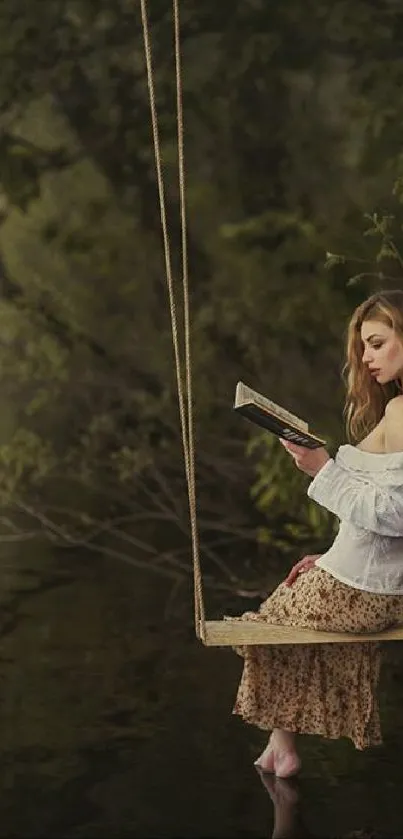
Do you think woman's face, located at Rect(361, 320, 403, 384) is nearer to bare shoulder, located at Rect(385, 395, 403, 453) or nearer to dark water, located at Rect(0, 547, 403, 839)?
bare shoulder, located at Rect(385, 395, 403, 453)

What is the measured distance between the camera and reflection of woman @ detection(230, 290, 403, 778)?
8.43ft

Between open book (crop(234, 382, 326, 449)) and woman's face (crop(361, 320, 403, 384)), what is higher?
woman's face (crop(361, 320, 403, 384))

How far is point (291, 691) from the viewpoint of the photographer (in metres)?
2.65

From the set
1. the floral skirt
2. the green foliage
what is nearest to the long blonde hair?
the floral skirt

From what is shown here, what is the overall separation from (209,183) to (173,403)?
0.74 meters

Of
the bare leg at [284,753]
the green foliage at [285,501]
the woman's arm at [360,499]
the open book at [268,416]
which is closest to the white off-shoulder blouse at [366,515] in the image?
the woman's arm at [360,499]

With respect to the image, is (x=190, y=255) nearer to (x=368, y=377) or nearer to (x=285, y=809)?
(x=368, y=377)

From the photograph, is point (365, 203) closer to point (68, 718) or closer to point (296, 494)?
point (296, 494)

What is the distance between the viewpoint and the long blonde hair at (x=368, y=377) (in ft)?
8.75

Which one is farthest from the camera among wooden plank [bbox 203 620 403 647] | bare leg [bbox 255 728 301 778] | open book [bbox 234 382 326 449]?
bare leg [bbox 255 728 301 778]

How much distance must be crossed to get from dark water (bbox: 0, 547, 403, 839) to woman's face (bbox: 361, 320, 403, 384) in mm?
767

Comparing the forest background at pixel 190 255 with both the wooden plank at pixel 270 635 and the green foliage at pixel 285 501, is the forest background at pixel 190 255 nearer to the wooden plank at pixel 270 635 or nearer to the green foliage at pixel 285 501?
the green foliage at pixel 285 501

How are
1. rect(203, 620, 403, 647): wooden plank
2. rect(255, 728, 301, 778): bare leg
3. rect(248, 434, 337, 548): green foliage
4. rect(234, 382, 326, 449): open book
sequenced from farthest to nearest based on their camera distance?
rect(248, 434, 337, 548): green foliage < rect(255, 728, 301, 778): bare leg < rect(203, 620, 403, 647): wooden plank < rect(234, 382, 326, 449): open book

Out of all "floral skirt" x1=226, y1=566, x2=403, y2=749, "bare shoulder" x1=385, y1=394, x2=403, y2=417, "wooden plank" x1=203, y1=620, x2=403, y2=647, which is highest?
"bare shoulder" x1=385, y1=394, x2=403, y2=417
